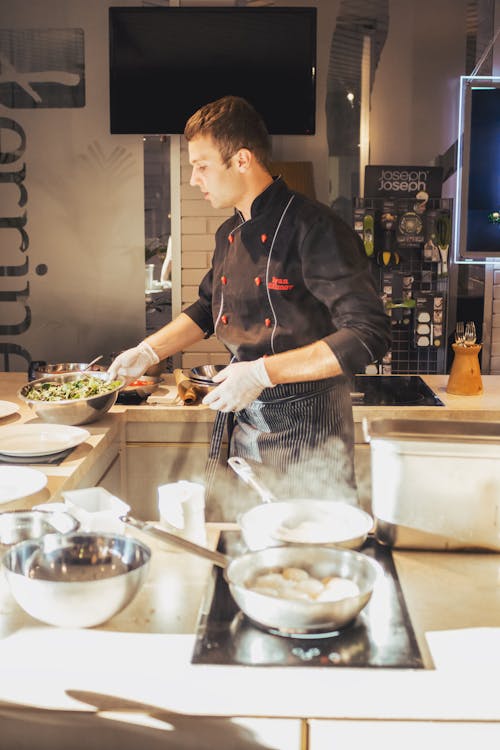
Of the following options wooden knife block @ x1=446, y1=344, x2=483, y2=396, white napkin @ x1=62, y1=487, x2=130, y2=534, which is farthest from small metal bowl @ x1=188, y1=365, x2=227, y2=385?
white napkin @ x1=62, y1=487, x2=130, y2=534

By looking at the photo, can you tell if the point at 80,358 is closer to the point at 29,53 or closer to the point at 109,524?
the point at 29,53

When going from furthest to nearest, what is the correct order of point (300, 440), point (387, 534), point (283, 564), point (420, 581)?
point (300, 440)
point (387, 534)
point (420, 581)
point (283, 564)

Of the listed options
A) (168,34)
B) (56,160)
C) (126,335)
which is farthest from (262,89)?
(126,335)

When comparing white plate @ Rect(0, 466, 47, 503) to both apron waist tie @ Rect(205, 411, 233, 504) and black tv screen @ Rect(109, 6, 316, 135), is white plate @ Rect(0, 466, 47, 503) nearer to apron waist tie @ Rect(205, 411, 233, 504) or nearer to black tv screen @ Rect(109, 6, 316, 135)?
apron waist tie @ Rect(205, 411, 233, 504)

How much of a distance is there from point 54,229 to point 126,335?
0.78 metres

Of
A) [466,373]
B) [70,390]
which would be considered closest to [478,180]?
[466,373]

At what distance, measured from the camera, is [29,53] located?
4.85 m

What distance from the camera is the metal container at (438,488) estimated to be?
1767mm

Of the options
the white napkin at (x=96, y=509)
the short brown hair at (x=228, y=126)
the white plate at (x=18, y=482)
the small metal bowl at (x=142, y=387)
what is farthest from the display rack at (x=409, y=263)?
the white napkin at (x=96, y=509)

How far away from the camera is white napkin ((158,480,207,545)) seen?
1811 millimetres

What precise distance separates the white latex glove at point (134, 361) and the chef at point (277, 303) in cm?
36

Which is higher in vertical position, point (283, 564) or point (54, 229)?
point (54, 229)

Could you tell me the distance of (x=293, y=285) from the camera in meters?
2.65

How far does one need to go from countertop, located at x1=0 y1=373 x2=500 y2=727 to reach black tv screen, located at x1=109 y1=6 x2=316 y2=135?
342cm
